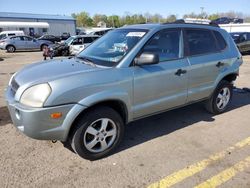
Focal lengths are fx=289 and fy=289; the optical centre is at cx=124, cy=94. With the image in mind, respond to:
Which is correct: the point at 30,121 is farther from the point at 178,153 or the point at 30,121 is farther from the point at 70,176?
the point at 178,153

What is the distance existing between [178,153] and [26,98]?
2.22 metres

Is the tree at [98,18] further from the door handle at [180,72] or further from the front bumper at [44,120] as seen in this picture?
the front bumper at [44,120]

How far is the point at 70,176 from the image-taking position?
11.6 ft

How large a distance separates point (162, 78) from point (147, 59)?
21.3 inches

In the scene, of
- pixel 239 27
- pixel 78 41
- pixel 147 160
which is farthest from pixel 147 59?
pixel 239 27

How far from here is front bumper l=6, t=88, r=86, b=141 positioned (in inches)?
132

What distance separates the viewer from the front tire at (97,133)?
3705 millimetres

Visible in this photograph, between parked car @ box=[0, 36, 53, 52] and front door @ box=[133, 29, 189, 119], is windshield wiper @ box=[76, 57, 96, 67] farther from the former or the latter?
parked car @ box=[0, 36, 53, 52]

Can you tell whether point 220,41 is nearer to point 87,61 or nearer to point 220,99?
point 220,99

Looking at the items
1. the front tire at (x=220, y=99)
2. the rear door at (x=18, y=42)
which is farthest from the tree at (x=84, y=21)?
the front tire at (x=220, y=99)

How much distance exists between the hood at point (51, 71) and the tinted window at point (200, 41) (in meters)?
1.88

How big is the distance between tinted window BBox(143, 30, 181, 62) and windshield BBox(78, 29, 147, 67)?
0.20m

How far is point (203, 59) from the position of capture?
5.09 meters

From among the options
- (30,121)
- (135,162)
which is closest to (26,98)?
(30,121)
